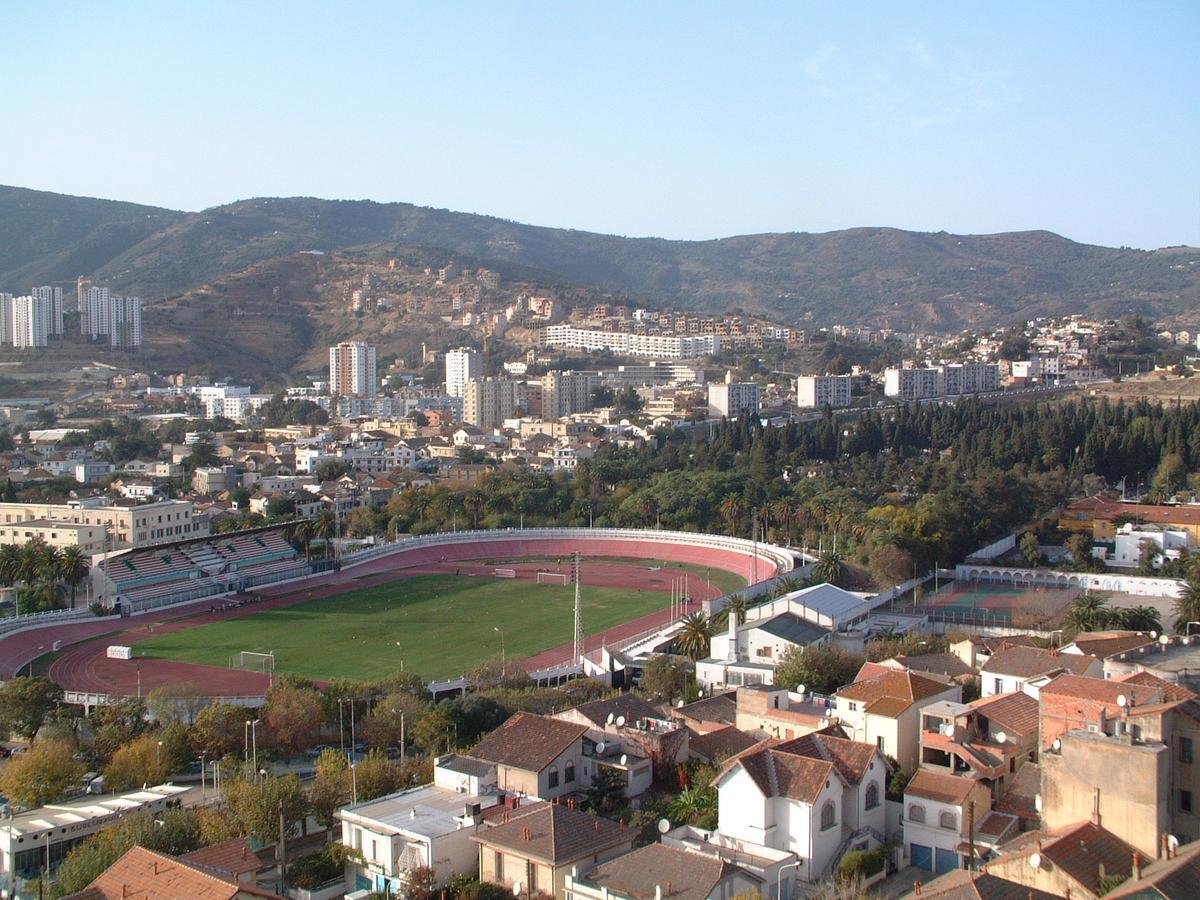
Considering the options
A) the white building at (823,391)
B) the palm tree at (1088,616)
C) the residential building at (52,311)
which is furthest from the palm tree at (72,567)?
the residential building at (52,311)

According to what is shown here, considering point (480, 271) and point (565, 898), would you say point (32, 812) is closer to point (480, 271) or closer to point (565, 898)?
point (565, 898)

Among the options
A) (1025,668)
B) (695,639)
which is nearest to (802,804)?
(1025,668)

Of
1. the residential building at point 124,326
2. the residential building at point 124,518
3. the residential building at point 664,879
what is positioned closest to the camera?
the residential building at point 664,879

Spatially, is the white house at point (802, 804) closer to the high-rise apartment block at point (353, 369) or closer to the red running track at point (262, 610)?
the red running track at point (262, 610)

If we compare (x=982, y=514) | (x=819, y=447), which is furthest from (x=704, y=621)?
(x=819, y=447)

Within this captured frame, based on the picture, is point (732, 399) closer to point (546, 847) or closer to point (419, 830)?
point (419, 830)

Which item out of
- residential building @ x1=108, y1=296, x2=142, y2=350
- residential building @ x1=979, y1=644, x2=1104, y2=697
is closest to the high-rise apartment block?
residential building @ x1=108, y1=296, x2=142, y2=350
